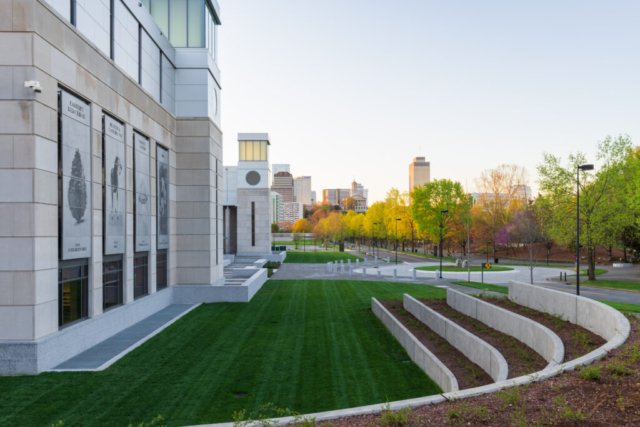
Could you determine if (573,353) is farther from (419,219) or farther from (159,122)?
(419,219)

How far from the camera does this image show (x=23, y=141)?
1128cm

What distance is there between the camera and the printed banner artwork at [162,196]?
21.0 metres

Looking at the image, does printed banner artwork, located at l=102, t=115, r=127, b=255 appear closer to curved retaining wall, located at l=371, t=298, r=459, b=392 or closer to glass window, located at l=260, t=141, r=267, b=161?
curved retaining wall, located at l=371, t=298, r=459, b=392

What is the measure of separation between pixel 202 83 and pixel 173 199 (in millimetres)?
6827

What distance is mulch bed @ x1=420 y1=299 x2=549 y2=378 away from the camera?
951 centimetres

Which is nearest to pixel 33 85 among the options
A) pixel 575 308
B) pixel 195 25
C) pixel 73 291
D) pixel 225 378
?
pixel 73 291

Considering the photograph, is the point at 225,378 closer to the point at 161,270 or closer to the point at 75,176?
the point at 75,176

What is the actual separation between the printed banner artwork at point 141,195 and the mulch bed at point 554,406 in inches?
595

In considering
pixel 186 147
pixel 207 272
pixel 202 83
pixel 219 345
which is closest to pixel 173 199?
pixel 186 147

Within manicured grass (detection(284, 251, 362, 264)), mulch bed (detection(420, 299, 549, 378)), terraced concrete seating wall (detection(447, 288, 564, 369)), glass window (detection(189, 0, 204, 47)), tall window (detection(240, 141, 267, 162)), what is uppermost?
glass window (detection(189, 0, 204, 47))

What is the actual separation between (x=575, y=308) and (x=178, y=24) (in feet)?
78.3

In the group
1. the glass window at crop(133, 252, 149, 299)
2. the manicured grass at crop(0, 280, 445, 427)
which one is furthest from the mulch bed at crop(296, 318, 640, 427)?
the glass window at crop(133, 252, 149, 299)

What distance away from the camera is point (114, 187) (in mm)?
16219

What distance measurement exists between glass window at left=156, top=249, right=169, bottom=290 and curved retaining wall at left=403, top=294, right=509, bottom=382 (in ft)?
42.8
